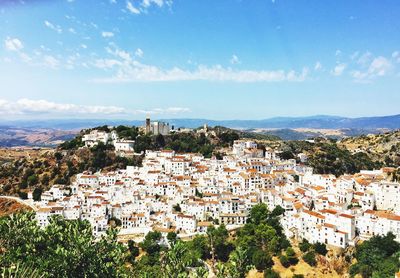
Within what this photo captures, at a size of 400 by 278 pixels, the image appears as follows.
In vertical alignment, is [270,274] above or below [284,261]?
below

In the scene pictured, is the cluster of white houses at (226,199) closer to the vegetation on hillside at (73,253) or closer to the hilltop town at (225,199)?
the hilltop town at (225,199)

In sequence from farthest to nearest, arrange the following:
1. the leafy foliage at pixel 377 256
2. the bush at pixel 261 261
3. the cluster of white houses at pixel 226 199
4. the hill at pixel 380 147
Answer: the hill at pixel 380 147
the cluster of white houses at pixel 226 199
the bush at pixel 261 261
the leafy foliage at pixel 377 256

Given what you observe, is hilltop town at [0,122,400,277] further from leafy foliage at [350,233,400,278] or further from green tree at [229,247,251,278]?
green tree at [229,247,251,278]

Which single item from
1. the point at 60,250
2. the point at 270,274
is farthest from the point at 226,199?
the point at 60,250

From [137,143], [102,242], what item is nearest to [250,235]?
[102,242]

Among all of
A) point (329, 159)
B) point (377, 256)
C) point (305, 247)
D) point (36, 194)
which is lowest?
point (305, 247)

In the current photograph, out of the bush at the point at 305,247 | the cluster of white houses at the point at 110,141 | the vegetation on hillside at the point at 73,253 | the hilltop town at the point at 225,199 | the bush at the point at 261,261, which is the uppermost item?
the vegetation on hillside at the point at 73,253

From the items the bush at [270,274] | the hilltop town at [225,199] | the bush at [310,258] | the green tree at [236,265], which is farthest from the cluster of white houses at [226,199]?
the green tree at [236,265]

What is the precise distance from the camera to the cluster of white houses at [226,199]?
101ft

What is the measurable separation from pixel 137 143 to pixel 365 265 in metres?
37.8

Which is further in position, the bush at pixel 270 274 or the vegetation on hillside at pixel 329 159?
the vegetation on hillside at pixel 329 159

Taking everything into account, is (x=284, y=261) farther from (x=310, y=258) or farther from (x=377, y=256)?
(x=377, y=256)

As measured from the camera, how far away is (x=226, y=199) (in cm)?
3622

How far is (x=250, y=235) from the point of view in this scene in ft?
105
